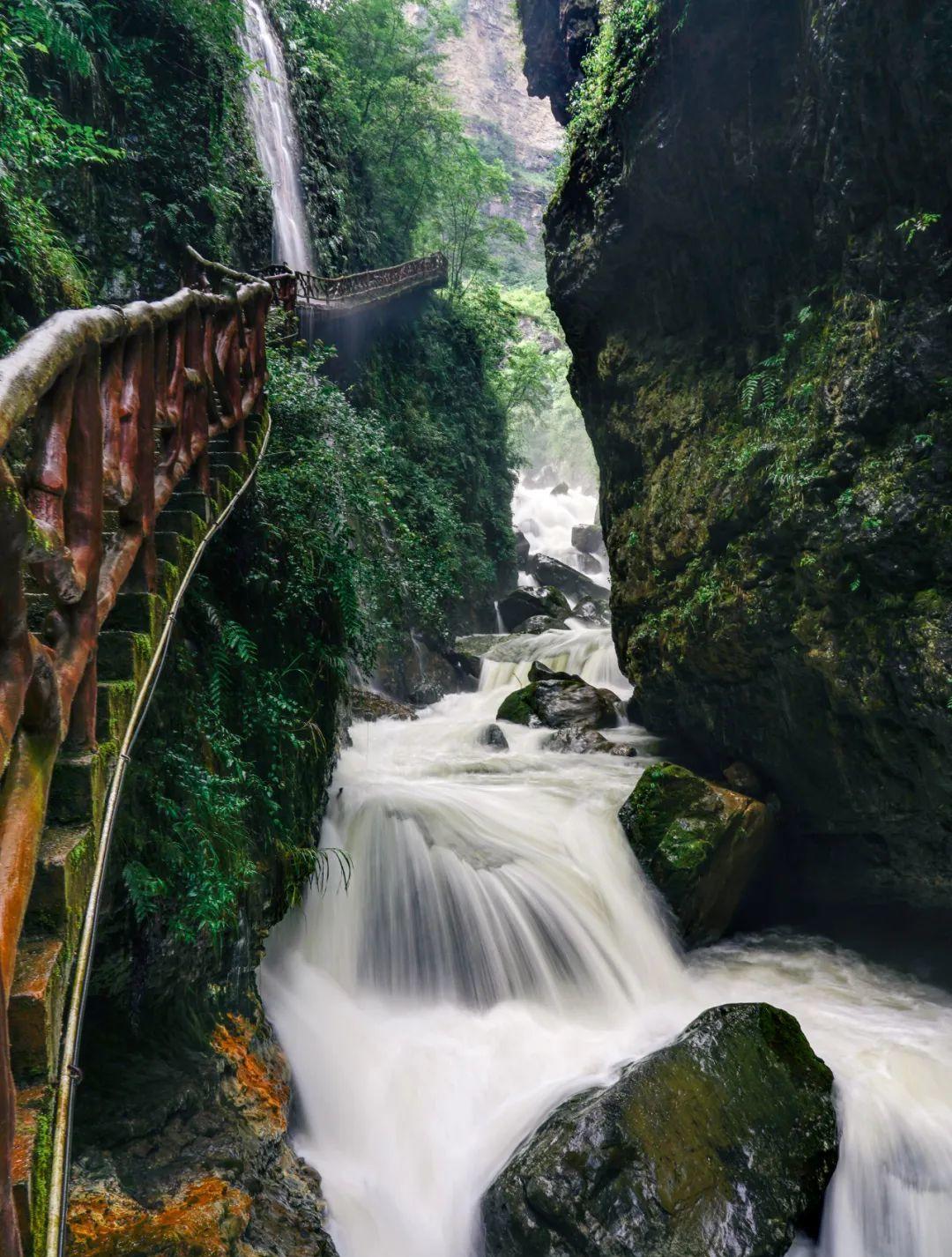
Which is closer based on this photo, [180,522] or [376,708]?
[180,522]

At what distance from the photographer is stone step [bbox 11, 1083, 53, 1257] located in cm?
133

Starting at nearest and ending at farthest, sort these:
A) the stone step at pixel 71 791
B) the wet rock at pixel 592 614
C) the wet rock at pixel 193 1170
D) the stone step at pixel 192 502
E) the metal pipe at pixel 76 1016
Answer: the metal pipe at pixel 76 1016 < the stone step at pixel 71 791 < the wet rock at pixel 193 1170 < the stone step at pixel 192 502 < the wet rock at pixel 592 614

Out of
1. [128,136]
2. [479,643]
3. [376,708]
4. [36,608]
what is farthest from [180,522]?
[479,643]

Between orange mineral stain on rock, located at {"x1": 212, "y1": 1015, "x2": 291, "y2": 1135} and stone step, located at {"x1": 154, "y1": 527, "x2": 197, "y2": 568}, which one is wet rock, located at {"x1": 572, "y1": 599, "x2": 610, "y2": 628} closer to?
orange mineral stain on rock, located at {"x1": 212, "y1": 1015, "x2": 291, "y2": 1135}

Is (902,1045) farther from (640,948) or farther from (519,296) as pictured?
(519,296)

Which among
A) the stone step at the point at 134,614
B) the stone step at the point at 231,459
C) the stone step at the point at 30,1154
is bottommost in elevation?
the stone step at the point at 30,1154

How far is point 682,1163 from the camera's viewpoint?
11.6 feet

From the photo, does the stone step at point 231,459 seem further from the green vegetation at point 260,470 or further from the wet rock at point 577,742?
the wet rock at point 577,742

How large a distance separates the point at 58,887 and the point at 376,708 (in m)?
9.58

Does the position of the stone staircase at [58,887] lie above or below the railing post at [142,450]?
below

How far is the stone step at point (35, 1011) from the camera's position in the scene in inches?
59.5

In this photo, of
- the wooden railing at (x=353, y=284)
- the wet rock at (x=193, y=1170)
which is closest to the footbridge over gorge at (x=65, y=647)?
the wet rock at (x=193, y=1170)

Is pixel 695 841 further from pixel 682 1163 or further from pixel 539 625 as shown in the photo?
pixel 539 625

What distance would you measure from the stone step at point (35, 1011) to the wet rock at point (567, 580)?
2265 cm
